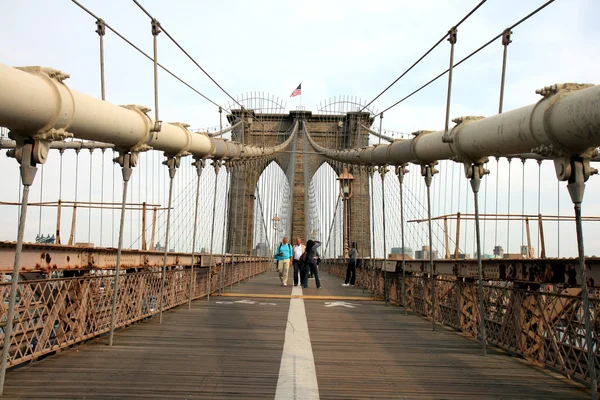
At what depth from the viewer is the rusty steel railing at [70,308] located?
5.12m

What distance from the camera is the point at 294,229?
42219 millimetres

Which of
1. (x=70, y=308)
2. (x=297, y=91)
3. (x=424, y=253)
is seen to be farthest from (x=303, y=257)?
(x=297, y=91)

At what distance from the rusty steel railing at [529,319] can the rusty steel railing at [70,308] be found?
4.00 metres

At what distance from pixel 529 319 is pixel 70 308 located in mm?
4336

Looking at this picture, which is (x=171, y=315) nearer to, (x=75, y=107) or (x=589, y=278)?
(x=75, y=107)

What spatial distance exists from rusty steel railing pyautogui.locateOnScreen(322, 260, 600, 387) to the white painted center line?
1.99 metres

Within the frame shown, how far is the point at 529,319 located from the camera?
6.10m

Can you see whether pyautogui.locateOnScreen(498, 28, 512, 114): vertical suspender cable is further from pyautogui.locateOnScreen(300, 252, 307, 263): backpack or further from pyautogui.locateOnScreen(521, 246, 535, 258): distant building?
pyautogui.locateOnScreen(300, 252, 307, 263): backpack

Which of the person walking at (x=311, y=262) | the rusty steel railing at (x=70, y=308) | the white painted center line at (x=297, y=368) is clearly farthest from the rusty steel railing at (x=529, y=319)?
the person walking at (x=311, y=262)

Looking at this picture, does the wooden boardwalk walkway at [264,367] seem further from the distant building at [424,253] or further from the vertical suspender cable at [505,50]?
the distant building at [424,253]

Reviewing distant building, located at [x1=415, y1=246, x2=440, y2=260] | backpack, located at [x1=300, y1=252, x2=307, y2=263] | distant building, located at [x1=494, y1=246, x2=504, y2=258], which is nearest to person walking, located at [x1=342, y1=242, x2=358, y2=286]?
backpack, located at [x1=300, y1=252, x2=307, y2=263]

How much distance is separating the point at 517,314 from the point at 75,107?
4404mm

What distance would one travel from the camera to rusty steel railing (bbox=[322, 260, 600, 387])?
5.18 m

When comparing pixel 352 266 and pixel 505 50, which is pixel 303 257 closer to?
pixel 352 266
